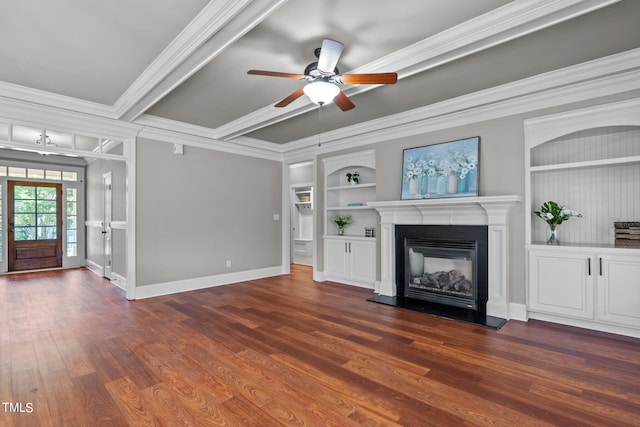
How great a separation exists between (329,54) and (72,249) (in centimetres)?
801

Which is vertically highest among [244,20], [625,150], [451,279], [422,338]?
[244,20]

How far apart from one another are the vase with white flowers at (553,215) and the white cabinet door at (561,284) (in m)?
0.26

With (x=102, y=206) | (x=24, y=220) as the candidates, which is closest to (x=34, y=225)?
(x=24, y=220)

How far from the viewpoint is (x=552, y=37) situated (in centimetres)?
253

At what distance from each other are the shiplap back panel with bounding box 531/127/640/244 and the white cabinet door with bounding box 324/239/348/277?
108 inches

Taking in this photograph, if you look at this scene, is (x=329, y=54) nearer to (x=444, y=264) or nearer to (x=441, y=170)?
(x=441, y=170)

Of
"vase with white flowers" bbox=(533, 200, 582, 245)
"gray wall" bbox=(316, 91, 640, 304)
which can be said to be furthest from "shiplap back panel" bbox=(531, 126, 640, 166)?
"vase with white flowers" bbox=(533, 200, 582, 245)

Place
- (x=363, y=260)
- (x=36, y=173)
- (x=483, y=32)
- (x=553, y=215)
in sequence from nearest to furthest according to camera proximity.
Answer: (x=483, y=32) → (x=553, y=215) → (x=363, y=260) → (x=36, y=173)

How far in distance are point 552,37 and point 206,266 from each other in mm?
5235

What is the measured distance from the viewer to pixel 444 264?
4.31 meters

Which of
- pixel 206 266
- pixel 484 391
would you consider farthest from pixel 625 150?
pixel 206 266

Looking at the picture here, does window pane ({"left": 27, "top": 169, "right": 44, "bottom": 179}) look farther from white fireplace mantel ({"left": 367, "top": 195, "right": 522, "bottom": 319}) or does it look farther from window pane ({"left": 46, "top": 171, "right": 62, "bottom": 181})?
white fireplace mantel ({"left": 367, "top": 195, "right": 522, "bottom": 319})

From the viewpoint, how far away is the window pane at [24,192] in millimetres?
6598

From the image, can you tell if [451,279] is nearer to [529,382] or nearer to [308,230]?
[529,382]
